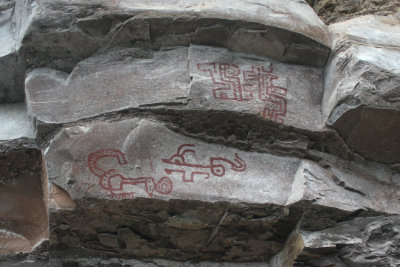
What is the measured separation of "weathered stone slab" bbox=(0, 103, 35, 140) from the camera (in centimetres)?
220

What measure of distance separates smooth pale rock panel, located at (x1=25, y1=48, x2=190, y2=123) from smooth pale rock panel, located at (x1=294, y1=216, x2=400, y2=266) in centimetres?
81

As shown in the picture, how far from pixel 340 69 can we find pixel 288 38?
11.0 inches

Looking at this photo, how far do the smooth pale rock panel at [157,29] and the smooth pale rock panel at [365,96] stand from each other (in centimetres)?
16

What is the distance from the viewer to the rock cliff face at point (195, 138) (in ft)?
6.55

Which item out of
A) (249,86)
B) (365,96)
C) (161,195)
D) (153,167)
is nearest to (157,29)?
(249,86)

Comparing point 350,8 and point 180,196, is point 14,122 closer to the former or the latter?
point 180,196

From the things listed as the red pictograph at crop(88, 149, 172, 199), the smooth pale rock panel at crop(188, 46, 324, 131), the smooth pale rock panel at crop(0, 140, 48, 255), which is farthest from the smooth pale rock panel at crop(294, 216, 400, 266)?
the smooth pale rock panel at crop(0, 140, 48, 255)

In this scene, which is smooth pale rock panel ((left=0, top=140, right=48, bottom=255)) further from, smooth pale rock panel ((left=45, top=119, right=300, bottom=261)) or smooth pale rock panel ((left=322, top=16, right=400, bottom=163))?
smooth pale rock panel ((left=322, top=16, right=400, bottom=163))

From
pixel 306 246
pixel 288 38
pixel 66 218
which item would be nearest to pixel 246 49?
pixel 288 38

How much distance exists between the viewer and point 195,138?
2.14 m

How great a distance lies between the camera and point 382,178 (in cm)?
221

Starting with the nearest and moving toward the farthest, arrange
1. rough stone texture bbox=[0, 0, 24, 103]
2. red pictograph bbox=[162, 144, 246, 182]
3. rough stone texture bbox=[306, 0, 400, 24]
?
red pictograph bbox=[162, 144, 246, 182]
rough stone texture bbox=[0, 0, 24, 103]
rough stone texture bbox=[306, 0, 400, 24]

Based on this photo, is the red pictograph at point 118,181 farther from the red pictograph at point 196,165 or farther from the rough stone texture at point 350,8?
the rough stone texture at point 350,8

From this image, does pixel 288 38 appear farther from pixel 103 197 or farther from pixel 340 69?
pixel 103 197
